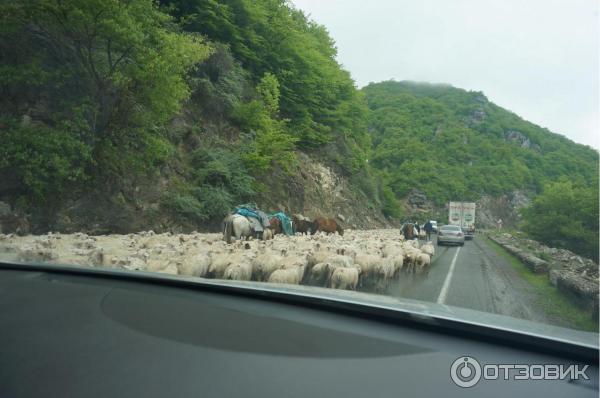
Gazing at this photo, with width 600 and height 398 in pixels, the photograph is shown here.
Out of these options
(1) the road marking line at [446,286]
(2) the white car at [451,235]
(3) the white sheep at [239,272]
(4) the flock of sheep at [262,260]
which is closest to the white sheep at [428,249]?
(4) the flock of sheep at [262,260]

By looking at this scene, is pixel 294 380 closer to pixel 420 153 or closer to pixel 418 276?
pixel 418 276

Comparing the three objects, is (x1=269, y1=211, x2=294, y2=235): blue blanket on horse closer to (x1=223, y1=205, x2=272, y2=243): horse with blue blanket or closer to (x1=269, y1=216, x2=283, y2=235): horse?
(x1=269, y1=216, x2=283, y2=235): horse

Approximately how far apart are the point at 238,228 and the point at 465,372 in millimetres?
10050

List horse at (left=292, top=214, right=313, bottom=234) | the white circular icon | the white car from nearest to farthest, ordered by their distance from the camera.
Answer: the white circular icon < the white car < horse at (left=292, top=214, right=313, bottom=234)

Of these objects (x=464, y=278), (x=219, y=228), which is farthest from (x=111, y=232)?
(x=464, y=278)

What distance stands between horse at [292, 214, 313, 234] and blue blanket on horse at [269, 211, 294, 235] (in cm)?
15

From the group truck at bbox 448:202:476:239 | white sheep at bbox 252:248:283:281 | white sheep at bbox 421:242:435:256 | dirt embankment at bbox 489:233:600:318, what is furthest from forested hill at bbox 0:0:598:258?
white sheep at bbox 252:248:283:281

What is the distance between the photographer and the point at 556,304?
3.05 meters

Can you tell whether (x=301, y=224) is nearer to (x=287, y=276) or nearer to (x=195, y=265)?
(x=195, y=265)

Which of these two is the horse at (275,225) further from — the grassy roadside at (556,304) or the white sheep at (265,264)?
the grassy roadside at (556,304)

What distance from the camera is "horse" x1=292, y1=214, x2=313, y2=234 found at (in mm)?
11445

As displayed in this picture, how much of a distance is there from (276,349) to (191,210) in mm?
9644

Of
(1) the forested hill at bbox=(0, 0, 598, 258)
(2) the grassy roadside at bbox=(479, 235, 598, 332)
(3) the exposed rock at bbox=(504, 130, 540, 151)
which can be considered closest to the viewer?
(2) the grassy roadside at bbox=(479, 235, 598, 332)

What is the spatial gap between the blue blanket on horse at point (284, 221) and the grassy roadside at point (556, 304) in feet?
24.2
